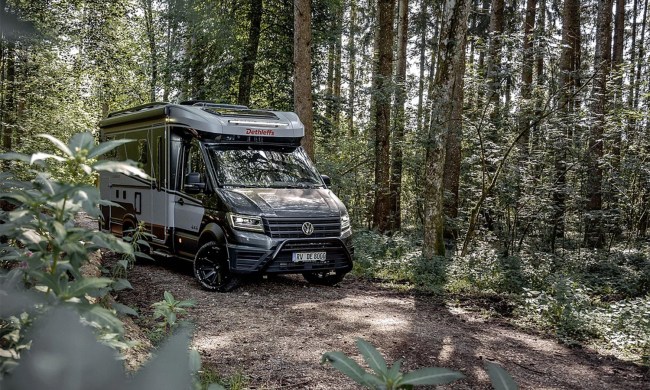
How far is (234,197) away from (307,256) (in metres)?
1.38

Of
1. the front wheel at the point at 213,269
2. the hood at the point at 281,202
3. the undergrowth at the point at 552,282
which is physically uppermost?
the hood at the point at 281,202

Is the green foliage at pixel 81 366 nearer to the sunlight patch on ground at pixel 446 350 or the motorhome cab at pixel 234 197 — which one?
the sunlight patch on ground at pixel 446 350

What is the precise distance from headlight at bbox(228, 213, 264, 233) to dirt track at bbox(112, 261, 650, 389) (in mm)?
987

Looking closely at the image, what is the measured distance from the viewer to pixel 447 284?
9.25 metres

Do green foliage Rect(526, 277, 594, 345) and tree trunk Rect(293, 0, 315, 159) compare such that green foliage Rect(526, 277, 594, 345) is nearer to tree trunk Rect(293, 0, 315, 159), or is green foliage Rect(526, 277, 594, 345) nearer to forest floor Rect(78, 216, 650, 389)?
forest floor Rect(78, 216, 650, 389)

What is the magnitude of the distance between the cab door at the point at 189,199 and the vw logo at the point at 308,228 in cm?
→ 164

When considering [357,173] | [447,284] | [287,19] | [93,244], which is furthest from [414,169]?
[93,244]

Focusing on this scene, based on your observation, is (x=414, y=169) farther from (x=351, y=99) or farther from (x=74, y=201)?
(x=74, y=201)

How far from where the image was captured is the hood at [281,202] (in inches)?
307

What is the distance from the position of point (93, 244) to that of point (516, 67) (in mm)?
10043

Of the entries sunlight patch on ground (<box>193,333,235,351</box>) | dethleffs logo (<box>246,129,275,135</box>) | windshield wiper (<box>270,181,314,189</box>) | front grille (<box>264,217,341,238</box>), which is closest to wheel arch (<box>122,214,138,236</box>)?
dethleffs logo (<box>246,129,275,135</box>)

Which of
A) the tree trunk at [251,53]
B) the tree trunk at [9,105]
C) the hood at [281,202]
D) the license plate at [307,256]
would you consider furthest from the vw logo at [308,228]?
the tree trunk at [9,105]

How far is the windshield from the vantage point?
27.7 ft

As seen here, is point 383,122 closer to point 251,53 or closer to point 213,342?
point 251,53
